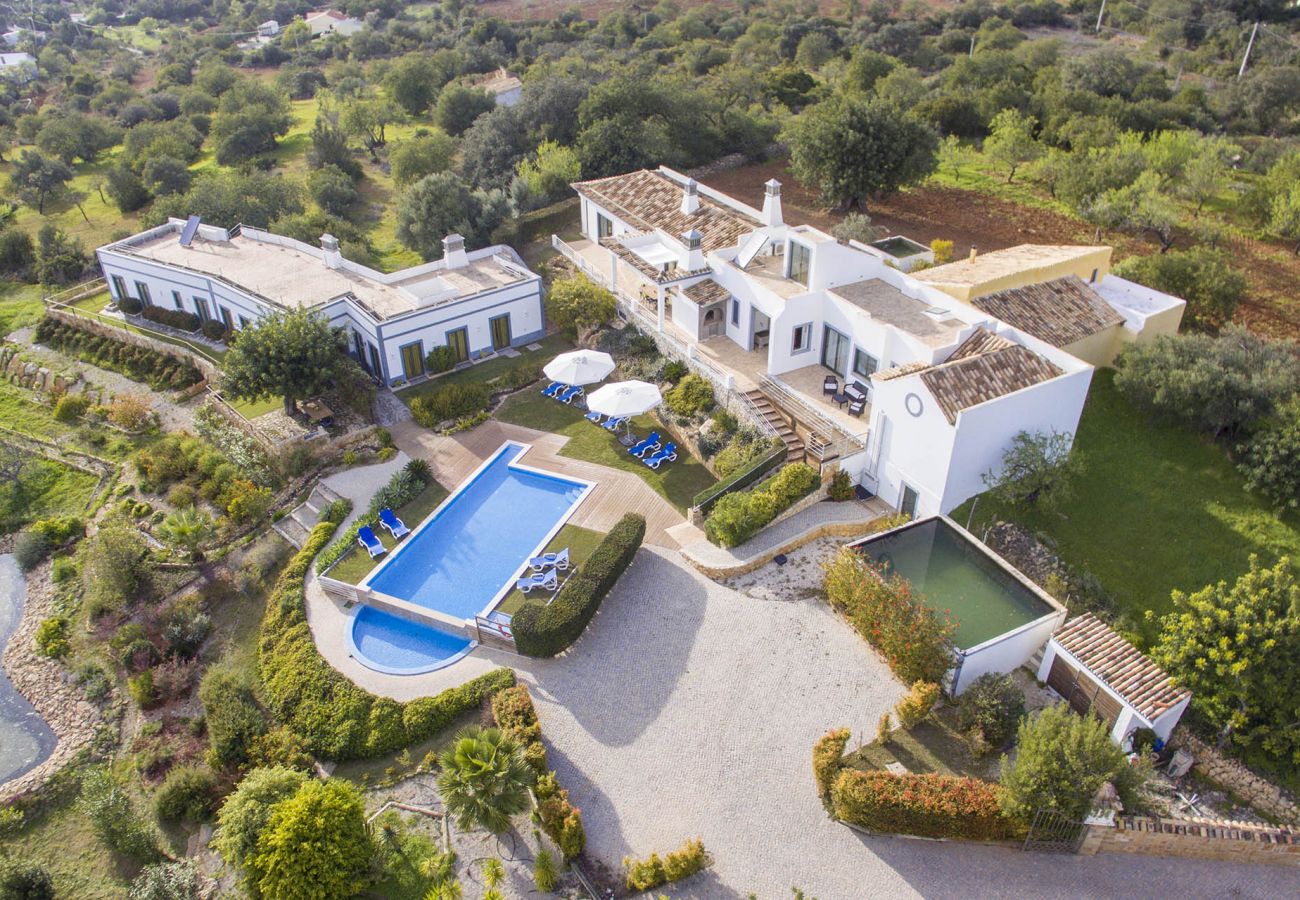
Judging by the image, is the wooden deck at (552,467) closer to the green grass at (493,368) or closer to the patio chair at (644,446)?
the patio chair at (644,446)

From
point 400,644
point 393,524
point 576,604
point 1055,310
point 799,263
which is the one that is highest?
point 799,263

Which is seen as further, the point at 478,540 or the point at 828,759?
the point at 478,540

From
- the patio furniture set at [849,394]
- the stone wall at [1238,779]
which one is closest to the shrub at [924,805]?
the stone wall at [1238,779]

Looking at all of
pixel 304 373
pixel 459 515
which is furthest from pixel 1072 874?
pixel 304 373

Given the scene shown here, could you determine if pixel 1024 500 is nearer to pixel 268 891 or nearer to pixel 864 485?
pixel 864 485

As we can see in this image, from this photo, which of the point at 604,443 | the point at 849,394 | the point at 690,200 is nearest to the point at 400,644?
the point at 604,443

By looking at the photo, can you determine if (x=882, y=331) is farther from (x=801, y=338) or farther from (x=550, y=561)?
(x=550, y=561)
